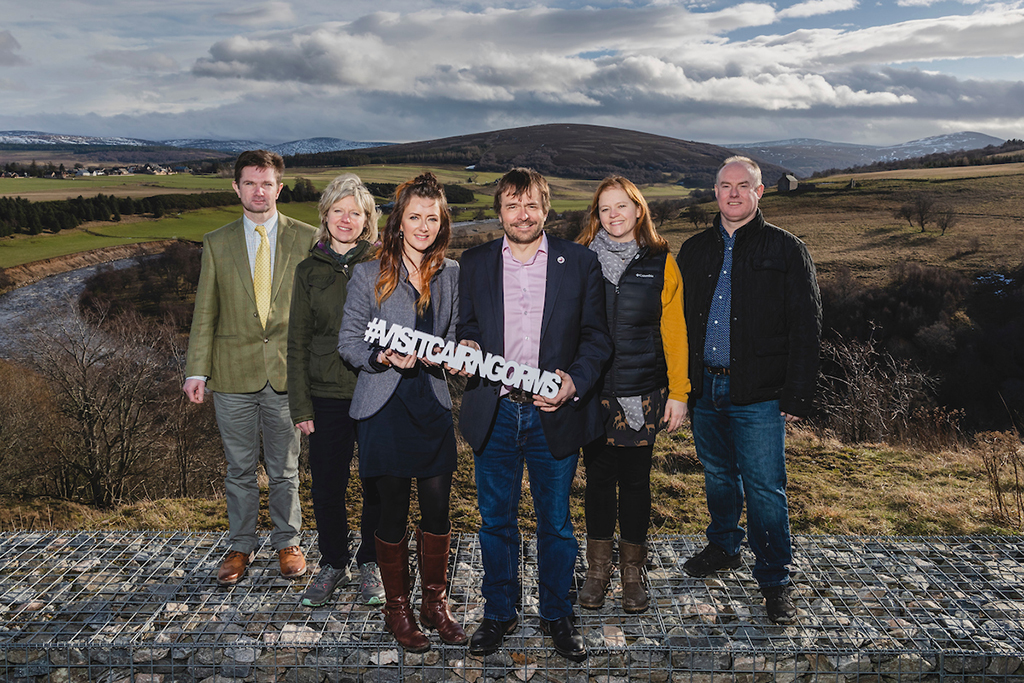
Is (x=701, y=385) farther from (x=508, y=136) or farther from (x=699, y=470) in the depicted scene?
(x=508, y=136)

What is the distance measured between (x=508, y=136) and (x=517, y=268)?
14977 centimetres

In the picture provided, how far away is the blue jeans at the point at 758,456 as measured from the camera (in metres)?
3.64

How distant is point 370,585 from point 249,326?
5.89ft

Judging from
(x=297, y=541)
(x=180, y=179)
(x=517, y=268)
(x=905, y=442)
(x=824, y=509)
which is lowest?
(x=905, y=442)

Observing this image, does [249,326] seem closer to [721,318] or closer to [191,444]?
[721,318]

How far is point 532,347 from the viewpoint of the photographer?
3.01 m

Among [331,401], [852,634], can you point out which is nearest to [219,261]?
[331,401]

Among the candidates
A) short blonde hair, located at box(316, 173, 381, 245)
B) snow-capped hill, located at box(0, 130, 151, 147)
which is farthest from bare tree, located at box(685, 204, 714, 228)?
snow-capped hill, located at box(0, 130, 151, 147)

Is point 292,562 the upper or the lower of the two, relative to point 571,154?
lower

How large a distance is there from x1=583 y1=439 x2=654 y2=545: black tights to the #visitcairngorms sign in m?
0.79

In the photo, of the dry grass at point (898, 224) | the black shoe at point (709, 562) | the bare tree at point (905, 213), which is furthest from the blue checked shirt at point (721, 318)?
the bare tree at point (905, 213)

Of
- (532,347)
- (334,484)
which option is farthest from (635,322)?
(334,484)

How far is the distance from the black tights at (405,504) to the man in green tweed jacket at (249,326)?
109 cm

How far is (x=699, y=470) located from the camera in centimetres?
689
